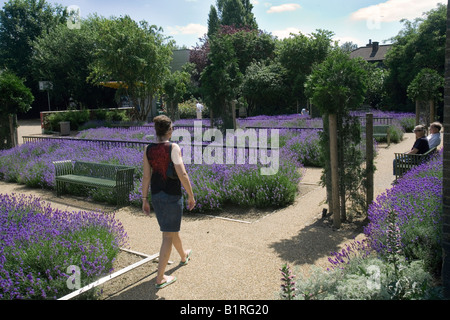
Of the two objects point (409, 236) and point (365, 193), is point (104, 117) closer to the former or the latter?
point (365, 193)

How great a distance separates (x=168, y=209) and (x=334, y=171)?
9.45ft

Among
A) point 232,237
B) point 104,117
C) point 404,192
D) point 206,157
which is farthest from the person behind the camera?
point 104,117

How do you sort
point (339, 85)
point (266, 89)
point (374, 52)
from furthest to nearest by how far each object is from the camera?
point (374, 52) < point (266, 89) < point (339, 85)

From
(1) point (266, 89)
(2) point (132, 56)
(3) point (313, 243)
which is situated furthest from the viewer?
(1) point (266, 89)

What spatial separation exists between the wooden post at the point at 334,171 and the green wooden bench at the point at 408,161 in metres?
2.29

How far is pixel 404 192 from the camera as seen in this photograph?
5.14 m

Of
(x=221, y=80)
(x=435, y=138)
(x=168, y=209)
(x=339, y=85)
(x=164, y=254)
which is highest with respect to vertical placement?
(x=221, y=80)

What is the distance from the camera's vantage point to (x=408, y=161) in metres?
7.38

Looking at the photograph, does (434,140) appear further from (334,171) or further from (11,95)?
(11,95)

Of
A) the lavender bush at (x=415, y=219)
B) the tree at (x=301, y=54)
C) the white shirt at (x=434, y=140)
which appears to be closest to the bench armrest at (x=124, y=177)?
the lavender bush at (x=415, y=219)

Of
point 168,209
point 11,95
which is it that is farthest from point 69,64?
point 168,209

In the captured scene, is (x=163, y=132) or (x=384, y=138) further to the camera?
(x=384, y=138)
